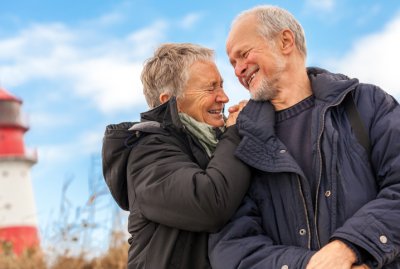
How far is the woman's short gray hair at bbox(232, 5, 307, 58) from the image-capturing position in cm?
310

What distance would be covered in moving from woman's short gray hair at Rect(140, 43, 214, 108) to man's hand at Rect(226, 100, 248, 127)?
29 cm

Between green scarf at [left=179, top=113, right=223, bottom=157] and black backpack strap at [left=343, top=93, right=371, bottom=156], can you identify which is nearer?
black backpack strap at [left=343, top=93, right=371, bottom=156]

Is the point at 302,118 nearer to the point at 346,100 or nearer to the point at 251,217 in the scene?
the point at 346,100

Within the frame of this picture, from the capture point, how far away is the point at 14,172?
32562 mm

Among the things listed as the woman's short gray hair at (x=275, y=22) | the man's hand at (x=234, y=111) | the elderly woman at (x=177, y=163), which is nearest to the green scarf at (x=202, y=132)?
the elderly woman at (x=177, y=163)

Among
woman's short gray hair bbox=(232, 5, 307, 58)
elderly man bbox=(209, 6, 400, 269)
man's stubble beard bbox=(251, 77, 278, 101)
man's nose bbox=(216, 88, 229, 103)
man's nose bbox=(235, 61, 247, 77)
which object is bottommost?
elderly man bbox=(209, 6, 400, 269)

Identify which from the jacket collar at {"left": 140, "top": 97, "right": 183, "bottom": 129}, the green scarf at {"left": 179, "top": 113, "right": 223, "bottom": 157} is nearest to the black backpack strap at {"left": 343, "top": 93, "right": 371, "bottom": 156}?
the green scarf at {"left": 179, "top": 113, "right": 223, "bottom": 157}

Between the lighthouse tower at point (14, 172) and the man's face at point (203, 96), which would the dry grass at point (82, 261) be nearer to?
the man's face at point (203, 96)

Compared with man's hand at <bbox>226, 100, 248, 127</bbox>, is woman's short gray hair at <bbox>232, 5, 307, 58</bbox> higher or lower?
higher

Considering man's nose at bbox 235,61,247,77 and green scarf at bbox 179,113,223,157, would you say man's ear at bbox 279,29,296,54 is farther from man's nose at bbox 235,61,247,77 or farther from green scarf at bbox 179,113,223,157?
green scarf at bbox 179,113,223,157

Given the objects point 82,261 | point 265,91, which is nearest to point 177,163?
point 265,91

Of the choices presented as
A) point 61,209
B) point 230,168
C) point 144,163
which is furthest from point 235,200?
point 61,209

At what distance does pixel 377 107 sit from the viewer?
288cm

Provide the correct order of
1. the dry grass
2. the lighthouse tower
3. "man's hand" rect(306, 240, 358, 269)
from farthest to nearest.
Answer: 1. the lighthouse tower
2. the dry grass
3. "man's hand" rect(306, 240, 358, 269)
